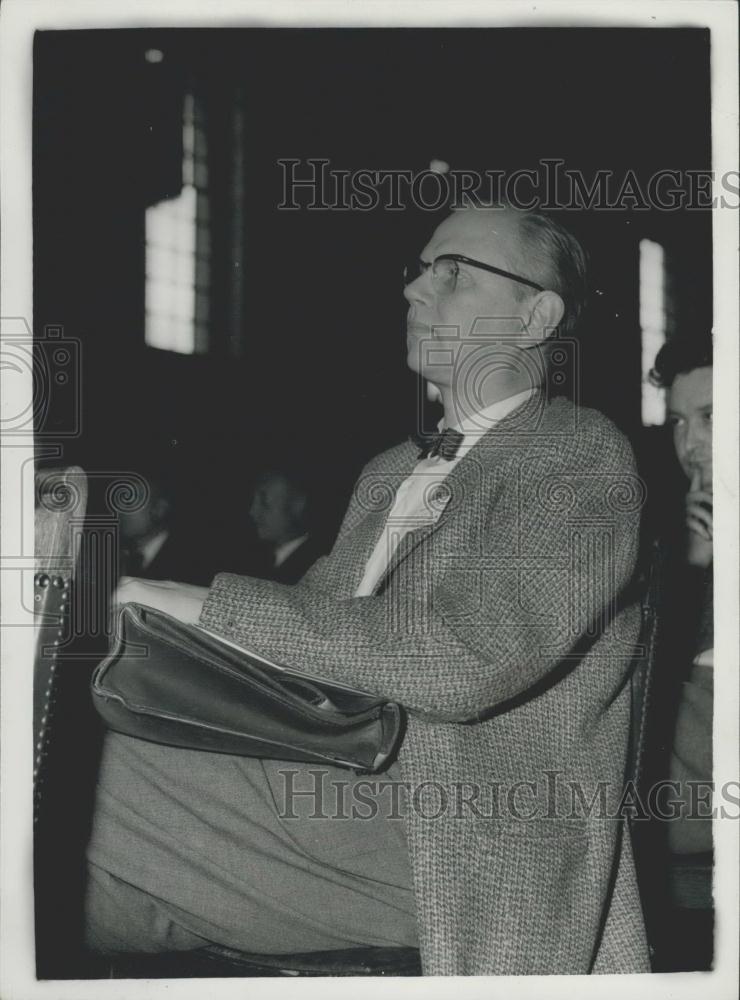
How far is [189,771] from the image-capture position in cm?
169

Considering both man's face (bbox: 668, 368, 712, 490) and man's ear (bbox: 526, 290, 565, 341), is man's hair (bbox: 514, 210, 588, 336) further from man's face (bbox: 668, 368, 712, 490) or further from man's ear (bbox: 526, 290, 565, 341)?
man's face (bbox: 668, 368, 712, 490)

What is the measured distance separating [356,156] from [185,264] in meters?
2.17

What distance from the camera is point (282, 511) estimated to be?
13.2ft

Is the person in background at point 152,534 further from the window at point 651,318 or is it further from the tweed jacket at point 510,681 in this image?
the tweed jacket at point 510,681

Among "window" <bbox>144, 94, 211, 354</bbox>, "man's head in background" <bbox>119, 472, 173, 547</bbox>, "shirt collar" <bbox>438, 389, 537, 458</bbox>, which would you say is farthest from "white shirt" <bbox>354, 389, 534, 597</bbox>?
"window" <bbox>144, 94, 211, 354</bbox>

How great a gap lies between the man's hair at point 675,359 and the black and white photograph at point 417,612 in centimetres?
Result: 54

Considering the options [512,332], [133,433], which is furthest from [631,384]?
[133,433]

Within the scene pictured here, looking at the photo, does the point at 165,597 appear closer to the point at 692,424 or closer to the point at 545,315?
the point at 545,315

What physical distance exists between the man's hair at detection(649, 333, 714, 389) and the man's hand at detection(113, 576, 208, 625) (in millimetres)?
1307

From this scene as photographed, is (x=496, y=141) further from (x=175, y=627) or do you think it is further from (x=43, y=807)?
(x=43, y=807)

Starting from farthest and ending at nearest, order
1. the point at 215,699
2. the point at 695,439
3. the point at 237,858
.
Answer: the point at 695,439, the point at 237,858, the point at 215,699

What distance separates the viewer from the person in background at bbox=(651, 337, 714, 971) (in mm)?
1864

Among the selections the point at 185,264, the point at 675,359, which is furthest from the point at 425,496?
the point at 185,264

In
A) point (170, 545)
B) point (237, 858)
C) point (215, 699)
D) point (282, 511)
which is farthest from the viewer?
point (170, 545)
